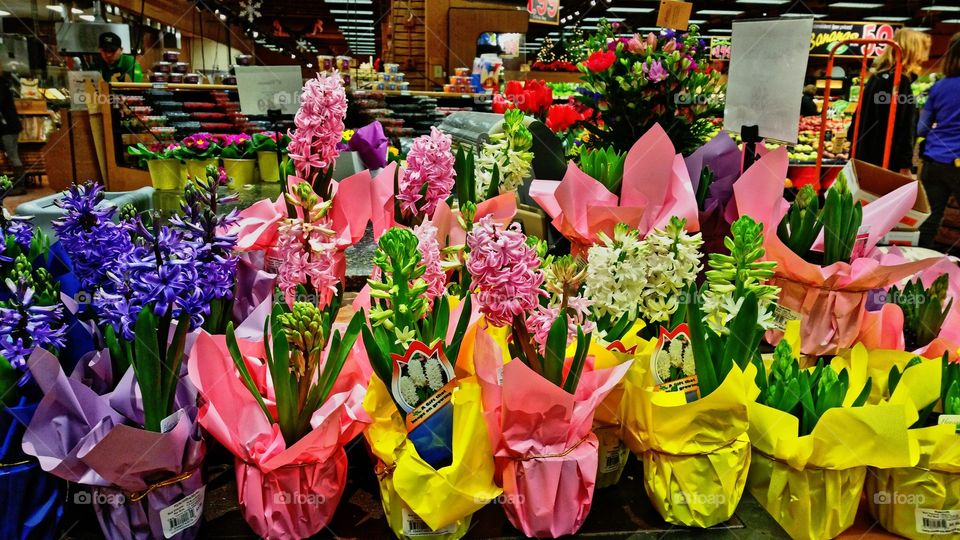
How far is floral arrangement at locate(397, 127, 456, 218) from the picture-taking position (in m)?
1.43

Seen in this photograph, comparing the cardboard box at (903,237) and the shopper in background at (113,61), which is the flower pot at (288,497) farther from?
the shopper in background at (113,61)

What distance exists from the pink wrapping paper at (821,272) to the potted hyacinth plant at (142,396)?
1079mm

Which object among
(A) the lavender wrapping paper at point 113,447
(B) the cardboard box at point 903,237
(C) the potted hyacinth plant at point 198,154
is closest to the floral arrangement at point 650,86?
(B) the cardboard box at point 903,237

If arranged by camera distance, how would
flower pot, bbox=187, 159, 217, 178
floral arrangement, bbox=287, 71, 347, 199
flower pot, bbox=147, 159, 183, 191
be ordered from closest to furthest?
floral arrangement, bbox=287, 71, 347, 199 < flower pot, bbox=187, 159, 217, 178 < flower pot, bbox=147, 159, 183, 191

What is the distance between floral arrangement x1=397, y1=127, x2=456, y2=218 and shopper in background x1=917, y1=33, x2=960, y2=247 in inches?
165

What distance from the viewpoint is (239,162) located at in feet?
11.4

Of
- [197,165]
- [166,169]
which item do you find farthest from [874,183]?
[166,169]

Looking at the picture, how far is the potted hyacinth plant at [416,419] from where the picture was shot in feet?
2.93

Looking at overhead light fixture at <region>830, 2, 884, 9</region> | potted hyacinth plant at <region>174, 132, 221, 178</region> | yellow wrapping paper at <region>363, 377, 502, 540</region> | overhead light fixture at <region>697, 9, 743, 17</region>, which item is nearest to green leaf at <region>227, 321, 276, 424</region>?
yellow wrapping paper at <region>363, 377, 502, 540</region>

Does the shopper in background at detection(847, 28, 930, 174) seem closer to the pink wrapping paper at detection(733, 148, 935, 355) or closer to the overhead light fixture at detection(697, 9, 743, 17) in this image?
the pink wrapping paper at detection(733, 148, 935, 355)

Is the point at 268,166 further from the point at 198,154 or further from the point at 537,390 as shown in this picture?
the point at 537,390

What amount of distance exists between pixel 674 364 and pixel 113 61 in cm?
535

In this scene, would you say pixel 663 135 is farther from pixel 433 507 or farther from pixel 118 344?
pixel 118 344

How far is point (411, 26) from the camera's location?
354 inches
